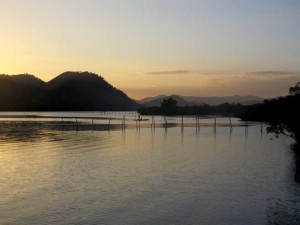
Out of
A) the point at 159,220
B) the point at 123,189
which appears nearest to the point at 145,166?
the point at 123,189

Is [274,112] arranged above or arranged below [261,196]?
above

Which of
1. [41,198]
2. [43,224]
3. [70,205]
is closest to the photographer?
[43,224]

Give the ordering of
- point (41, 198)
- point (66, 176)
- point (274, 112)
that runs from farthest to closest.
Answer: point (274, 112) < point (66, 176) < point (41, 198)

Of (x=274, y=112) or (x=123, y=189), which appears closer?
(x=123, y=189)

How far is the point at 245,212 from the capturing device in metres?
22.4

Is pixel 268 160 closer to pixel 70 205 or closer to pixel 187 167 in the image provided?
pixel 187 167

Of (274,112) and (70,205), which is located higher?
(274,112)

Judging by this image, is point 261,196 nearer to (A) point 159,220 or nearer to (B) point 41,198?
(A) point 159,220

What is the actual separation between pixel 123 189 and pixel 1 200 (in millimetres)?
8122

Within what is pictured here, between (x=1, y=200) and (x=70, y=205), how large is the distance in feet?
14.8

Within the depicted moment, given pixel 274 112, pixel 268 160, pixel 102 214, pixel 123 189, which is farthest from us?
pixel 274 112

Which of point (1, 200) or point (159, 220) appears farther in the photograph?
point (1, 200)

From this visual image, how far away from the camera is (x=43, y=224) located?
63.8 feet

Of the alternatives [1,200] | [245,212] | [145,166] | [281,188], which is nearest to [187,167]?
[145,166]
